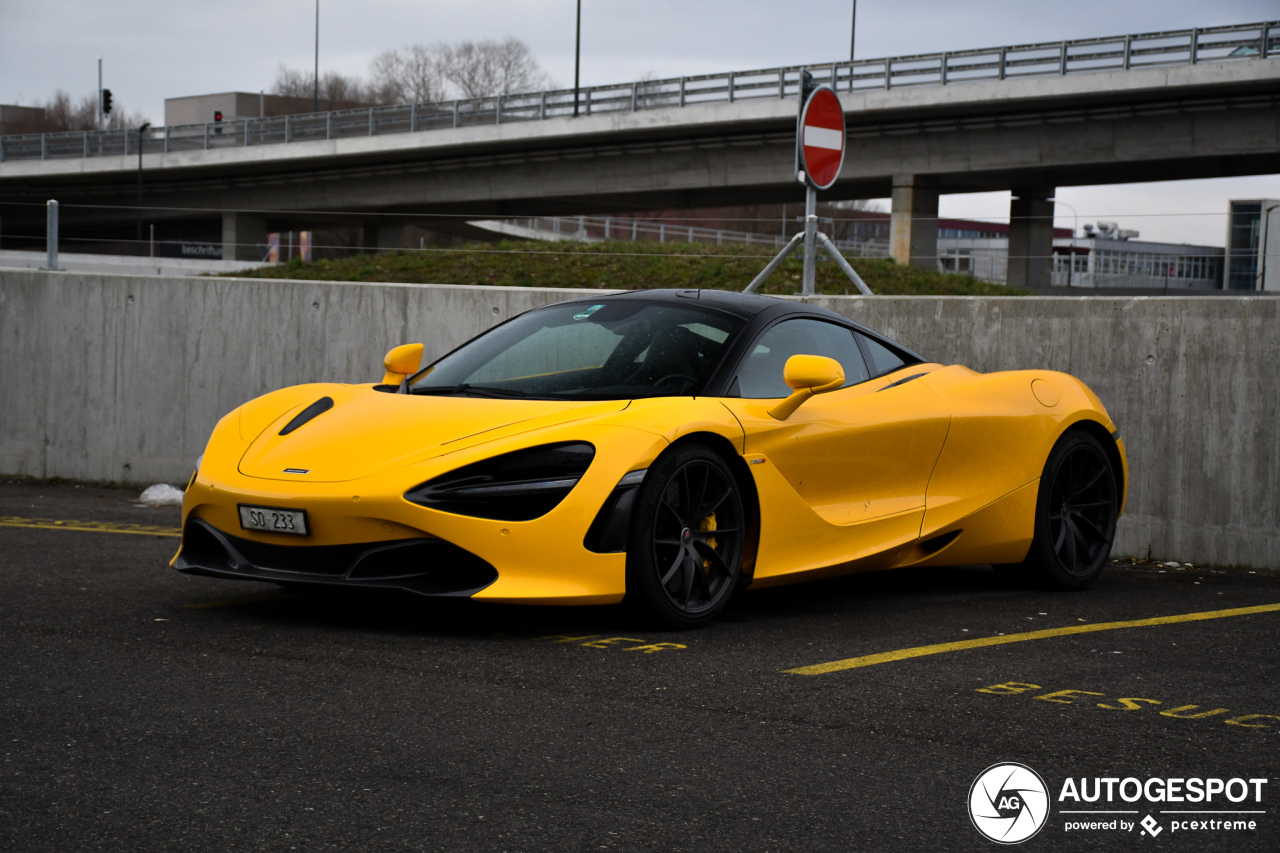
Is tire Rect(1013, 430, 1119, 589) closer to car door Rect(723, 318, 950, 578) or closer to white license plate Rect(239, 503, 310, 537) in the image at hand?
car door Rect(723, 318, 950, 578)

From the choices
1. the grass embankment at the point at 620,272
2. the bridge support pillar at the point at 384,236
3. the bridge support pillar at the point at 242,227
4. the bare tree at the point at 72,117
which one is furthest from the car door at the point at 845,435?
the bare tree at the point at 72,117

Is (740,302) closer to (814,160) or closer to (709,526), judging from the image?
(709,526)

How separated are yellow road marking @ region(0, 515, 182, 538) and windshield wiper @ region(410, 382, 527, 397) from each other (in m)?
2.72

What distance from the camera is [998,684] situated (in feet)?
14.0

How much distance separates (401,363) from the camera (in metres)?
6.04

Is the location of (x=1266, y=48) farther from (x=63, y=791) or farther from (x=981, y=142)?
(x=63, y=791)

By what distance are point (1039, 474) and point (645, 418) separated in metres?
2.42

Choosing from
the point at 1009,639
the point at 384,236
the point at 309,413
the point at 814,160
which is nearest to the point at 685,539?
the point at 1009,639

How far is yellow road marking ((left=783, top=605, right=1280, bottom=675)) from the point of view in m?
4.49

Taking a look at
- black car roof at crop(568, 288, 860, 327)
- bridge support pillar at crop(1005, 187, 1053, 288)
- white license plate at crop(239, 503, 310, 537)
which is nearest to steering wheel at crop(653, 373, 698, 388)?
black car roof at crop(568, 288, 860, 327)

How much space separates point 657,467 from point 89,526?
14.5ft

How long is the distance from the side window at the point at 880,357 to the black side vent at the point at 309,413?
7.86ft

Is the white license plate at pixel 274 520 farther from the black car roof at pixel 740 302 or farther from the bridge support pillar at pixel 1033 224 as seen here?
the bridge support pillar at pixel 1033 224

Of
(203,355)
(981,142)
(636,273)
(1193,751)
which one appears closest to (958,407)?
(1193,751)
